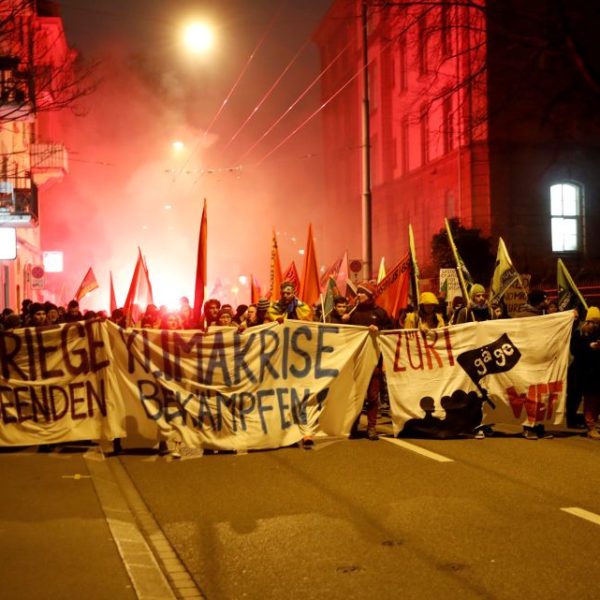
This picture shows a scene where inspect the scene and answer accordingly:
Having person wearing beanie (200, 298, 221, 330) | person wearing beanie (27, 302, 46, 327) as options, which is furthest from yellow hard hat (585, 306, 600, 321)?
person wearing beanie (27, 302, 46, 327)

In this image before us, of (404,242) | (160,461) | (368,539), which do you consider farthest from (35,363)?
(404,242)

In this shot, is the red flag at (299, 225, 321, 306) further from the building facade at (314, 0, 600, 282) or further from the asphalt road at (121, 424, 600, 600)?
the building facade at (314, 0, 600, 282)

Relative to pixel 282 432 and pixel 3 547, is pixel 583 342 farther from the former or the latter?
pixel 3 547

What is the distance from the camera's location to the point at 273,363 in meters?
9.84

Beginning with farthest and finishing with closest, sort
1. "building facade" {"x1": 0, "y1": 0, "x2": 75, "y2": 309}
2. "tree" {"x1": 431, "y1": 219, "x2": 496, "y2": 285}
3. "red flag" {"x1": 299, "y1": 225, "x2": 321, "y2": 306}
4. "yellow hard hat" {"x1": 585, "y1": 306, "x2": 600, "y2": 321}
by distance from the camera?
"tree" {"x1": 431, "y1": 219, "x2": 496, "y2": 285} < "building facade" {"x1": 0, "y1": 0, "x2": 75, "y2": 309} < "red flag" {"x1": 299, "y1": 225, "x2": 321, "y2": 306} < "yellow hard hat" {"x1": 585, "y1": 306, "x2": 600, "y2": 321}

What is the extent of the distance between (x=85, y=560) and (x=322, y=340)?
5.03 meters

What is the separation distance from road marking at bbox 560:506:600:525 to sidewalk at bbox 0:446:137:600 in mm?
3205

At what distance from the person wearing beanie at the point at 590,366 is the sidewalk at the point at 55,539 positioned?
5578mm

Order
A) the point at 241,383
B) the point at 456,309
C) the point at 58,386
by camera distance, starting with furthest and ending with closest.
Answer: the point at 456,309, the point at 241,383, the point at 58,386

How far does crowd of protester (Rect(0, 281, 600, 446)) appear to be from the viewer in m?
10.2

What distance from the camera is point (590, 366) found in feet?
33.3

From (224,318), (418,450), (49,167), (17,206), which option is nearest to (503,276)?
(224,318)

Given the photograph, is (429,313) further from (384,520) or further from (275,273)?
(384,520)

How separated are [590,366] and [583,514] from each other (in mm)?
4053
